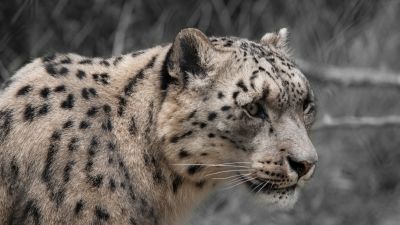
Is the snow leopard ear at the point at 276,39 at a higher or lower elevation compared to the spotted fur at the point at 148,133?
higher

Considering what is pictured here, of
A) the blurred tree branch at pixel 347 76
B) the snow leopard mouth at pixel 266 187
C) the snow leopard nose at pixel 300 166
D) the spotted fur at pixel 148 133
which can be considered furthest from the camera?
the blurred tree branch at pixel 347 76

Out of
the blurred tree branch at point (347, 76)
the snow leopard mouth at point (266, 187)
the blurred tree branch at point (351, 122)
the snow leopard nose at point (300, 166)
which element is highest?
the blurred tree branch at point (347, 76)

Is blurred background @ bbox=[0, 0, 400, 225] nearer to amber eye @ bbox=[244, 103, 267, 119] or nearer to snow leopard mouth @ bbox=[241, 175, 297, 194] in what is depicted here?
snow leopard mouth @ bbox=[241, 175, 297, 194]

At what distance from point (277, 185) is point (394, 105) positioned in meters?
6.19

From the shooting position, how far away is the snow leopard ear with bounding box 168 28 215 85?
4.44 m

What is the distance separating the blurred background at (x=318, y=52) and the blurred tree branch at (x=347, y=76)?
12mm

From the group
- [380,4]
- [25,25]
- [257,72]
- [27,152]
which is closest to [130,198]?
[27,152]

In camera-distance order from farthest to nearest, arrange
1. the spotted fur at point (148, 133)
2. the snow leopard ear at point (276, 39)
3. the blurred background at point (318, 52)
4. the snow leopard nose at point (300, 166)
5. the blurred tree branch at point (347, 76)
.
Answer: the blurred background at point (318, 52) → the blurred tree branch at point (347, 76) → the snow leopard ear at point (276, 39) → the snow leopard nose at point (300, 166) → the spotted fur at point (148, 133)

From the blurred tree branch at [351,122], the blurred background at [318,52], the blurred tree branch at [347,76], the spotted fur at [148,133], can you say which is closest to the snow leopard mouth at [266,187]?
the spotted fur at [148,133]

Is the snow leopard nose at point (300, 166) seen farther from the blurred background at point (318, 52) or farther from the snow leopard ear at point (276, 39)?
the blurred background at point (318, 52)

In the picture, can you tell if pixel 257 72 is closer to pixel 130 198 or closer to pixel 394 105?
pixel 130 198

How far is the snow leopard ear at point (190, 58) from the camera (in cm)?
444

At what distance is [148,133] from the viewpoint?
4.43m

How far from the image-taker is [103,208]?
13.7ft
